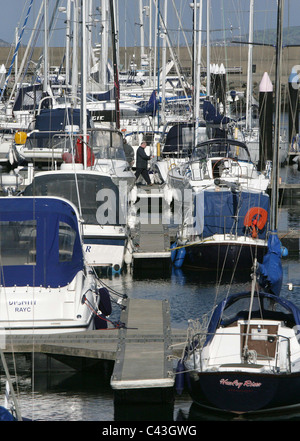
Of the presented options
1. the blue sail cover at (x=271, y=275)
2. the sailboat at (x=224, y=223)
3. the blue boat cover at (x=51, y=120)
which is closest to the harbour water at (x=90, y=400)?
the blue sail cover at (x=271, y=275)

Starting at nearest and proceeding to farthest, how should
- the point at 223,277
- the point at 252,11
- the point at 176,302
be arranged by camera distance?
Answer: the point at 176,302, the point at 223,277, the point at 252,11

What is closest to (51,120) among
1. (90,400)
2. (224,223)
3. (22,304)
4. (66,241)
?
(224,223)

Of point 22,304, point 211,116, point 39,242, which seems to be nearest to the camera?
point 22,304

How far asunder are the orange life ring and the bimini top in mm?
5985

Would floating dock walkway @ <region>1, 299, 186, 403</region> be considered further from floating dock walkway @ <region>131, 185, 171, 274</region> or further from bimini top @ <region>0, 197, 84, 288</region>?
floating dock walkway @ <region>131, 185, 171, 274</region>

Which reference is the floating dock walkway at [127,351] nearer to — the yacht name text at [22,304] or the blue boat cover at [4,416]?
the yacht name text at [22,304]

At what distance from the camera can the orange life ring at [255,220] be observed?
1852cm

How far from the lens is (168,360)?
11.1 metres

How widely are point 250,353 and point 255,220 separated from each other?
794cm

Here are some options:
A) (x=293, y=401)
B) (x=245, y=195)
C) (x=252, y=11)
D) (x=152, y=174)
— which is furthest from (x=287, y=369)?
(x=252, y=11)

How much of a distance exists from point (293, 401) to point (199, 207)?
954cm

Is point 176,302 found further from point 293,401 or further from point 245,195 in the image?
point 293,401

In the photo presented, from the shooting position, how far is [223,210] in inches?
757

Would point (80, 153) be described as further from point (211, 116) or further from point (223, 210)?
point (211, 116)
